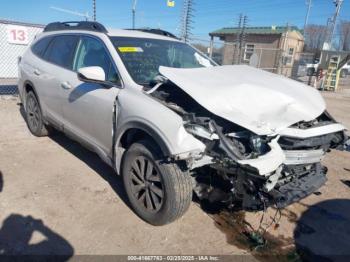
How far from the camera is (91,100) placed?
3562 mm

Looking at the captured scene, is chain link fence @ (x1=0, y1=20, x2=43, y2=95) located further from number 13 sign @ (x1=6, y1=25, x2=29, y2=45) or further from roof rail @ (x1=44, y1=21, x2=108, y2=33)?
roof rail @ (x1=44, y1=21, x2=108, y2=33)

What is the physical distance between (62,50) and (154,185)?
8.64 feet

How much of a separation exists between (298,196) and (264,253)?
0.63 metres

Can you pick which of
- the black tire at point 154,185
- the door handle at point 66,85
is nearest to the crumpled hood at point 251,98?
the black tire at point 154,185

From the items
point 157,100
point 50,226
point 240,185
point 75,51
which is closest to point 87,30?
point 75,51

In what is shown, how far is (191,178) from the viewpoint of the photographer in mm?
2881

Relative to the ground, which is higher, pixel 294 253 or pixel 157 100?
pixel 157 100

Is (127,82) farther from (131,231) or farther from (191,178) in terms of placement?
(131,231)

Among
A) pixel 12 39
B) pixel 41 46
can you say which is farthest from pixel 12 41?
pixel 41 46

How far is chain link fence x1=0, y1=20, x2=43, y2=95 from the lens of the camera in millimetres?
9459

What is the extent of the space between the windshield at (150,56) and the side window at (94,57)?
0.53 feet

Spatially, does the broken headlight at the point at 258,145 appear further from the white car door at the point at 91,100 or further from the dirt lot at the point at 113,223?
the white car door at the point at 91,100

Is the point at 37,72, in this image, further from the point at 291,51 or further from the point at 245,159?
the point at 291,51

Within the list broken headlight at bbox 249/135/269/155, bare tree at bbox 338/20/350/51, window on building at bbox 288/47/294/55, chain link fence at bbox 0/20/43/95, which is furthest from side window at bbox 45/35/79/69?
bare tree at bbox 338/20/350/51
